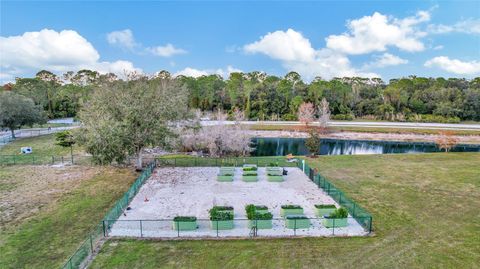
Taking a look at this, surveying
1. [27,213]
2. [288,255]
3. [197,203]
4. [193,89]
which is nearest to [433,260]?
[288,255]

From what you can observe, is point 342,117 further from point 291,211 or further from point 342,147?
point 291,211

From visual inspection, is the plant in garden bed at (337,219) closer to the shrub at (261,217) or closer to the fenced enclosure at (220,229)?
the fenced enclosure at (220,229)

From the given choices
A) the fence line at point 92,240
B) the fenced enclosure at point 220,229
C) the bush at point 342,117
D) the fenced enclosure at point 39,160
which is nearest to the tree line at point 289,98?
the bush at point 342,117

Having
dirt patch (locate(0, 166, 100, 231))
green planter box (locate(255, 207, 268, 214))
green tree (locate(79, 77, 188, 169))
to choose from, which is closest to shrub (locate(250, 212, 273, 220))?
green planter box (locate(255, 207, 268, 214))

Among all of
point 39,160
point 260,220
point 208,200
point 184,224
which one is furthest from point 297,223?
point 39,160

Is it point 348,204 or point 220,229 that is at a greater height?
point 348,204

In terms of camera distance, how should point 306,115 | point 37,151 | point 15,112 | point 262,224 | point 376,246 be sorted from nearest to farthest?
point 376,246 → point 262,224 → point 37,151 → point 15,112 → point 306,115
